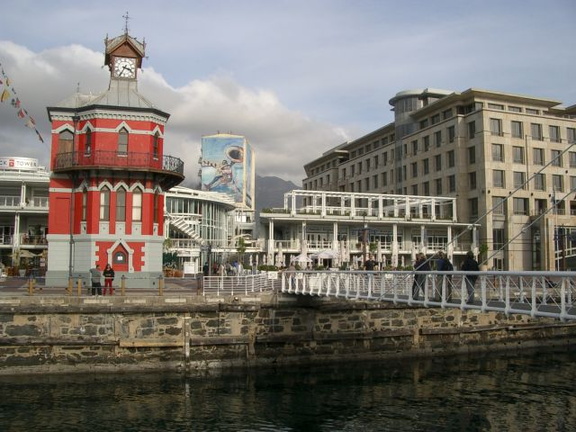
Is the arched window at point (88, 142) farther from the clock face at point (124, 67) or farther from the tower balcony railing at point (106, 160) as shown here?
the clock face at point (124, 67)

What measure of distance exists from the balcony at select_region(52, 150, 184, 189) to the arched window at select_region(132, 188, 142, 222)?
64.7 inches

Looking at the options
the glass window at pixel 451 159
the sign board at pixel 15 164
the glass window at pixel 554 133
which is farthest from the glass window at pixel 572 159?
the sign board at pixel 15 164

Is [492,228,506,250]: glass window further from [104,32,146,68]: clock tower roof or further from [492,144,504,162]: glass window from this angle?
[104,32,146,68]: clock tower roof

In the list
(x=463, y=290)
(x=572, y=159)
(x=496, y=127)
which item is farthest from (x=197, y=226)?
(x=463, y=290)

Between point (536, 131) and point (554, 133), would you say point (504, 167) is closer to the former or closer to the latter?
point (536, 131)

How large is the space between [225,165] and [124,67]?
321 ft

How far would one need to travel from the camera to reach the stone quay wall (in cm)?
2480

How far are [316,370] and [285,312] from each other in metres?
3.24

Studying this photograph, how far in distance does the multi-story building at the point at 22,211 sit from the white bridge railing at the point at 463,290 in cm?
2996

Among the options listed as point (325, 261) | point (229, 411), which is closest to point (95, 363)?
point (229, 411)

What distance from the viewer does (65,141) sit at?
113 feet

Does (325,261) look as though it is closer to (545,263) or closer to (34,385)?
(545,263)

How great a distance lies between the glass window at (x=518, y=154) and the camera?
61469 millimetres

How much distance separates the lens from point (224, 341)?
26297mm
